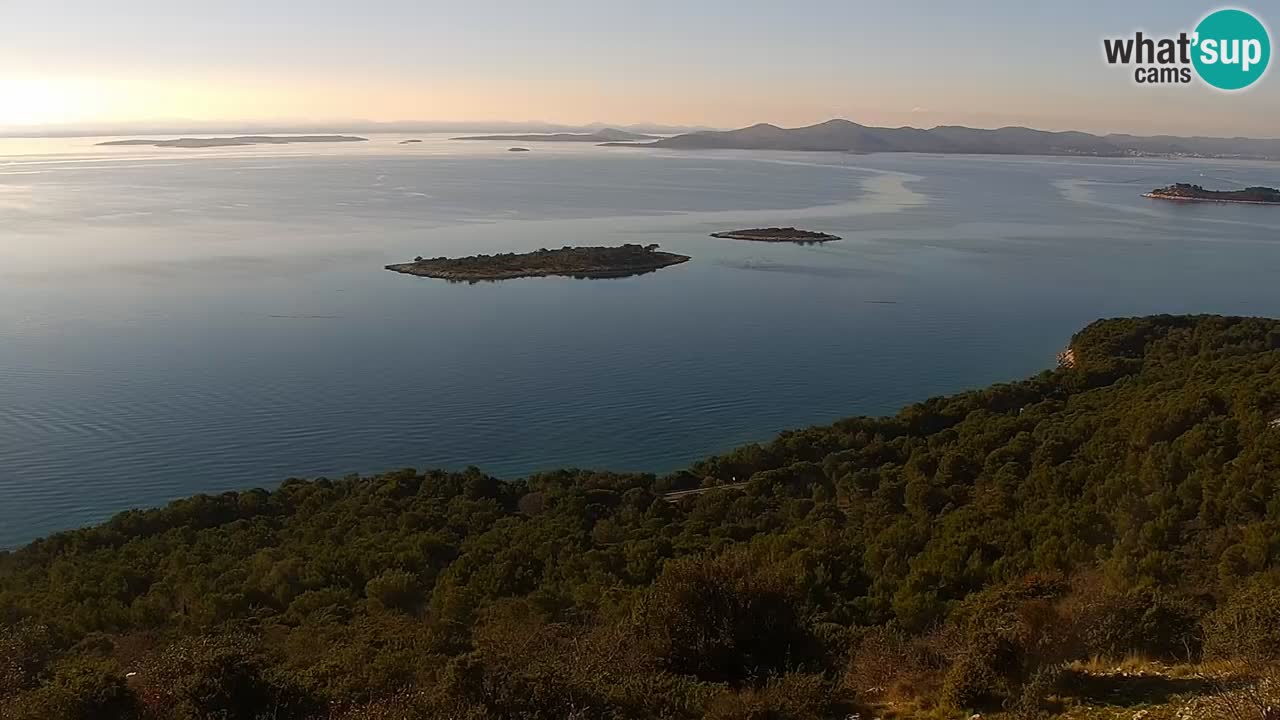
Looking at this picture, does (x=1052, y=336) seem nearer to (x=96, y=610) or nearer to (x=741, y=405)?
(x=741, y=405)

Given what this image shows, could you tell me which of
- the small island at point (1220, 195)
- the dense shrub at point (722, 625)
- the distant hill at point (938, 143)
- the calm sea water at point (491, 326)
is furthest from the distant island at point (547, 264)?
the distant hill at point (938, 143)

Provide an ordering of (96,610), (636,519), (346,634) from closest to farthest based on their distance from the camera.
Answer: (346,634)
(96,610)
(636,519)

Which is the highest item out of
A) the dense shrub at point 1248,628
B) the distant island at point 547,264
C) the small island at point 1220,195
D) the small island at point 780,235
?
the small island at point 1220,195

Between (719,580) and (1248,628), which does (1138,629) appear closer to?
(1248,628)

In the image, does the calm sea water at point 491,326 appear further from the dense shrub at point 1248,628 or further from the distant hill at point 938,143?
the distant hill at point 938,143

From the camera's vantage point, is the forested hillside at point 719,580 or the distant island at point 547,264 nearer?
the forested hillside at point 719,580

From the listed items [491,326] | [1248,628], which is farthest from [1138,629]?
[491,326]

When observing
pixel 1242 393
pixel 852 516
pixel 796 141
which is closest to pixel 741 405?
pixel 852 516
